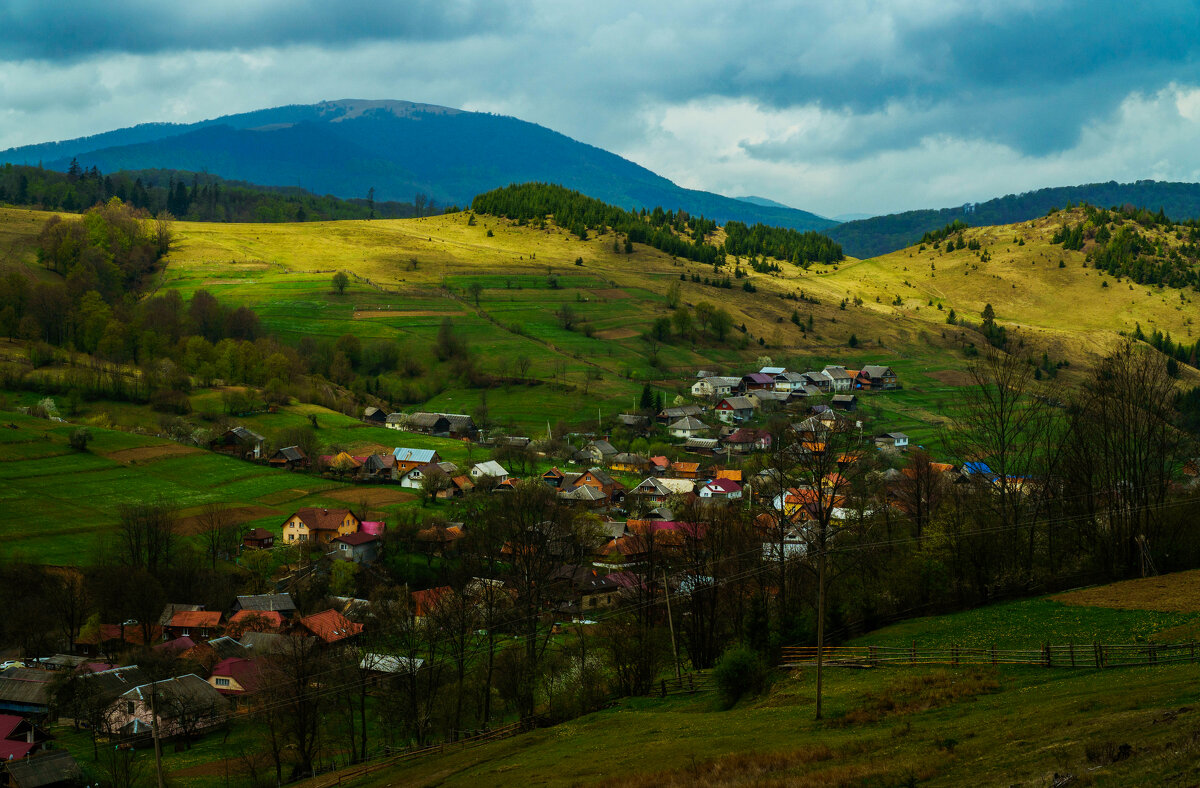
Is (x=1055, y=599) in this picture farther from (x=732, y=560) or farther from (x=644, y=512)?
(x=644, y=512)

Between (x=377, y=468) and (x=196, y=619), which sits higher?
(x=377, y=468)

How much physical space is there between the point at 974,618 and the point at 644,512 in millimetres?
45419

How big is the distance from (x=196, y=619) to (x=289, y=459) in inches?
1288

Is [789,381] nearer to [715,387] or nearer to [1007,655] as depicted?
[715,387]

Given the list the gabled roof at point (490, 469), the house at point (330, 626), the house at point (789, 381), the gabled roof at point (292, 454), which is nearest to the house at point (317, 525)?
the house at point (330, 626)

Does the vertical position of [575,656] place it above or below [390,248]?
below

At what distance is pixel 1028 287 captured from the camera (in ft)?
625

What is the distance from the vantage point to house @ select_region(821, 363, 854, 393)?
125 meters

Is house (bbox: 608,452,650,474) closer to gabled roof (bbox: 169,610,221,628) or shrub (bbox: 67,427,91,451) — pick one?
gabled roof (bbox: 169,610,221,628)

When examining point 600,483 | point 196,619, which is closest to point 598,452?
point 600,483

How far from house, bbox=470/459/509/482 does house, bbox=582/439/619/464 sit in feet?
39.1

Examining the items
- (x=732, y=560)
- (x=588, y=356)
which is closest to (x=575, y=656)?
(x=732, y=560)

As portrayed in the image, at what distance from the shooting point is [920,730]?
61.9ft

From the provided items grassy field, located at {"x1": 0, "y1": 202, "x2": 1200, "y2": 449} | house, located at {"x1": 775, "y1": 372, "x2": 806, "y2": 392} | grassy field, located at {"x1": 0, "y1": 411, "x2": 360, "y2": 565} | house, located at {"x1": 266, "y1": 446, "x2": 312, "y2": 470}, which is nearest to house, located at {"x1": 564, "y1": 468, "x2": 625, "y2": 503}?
grassy field, located at {"x1": 0, "y1": 202, "x2": 1200, "y2": 449}
